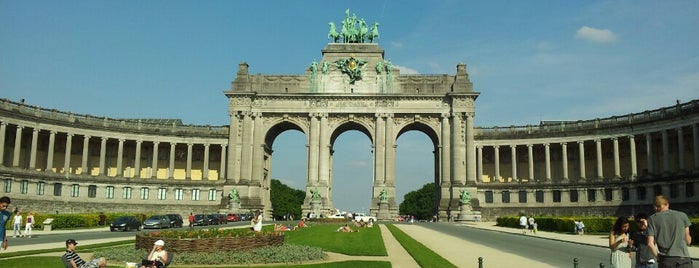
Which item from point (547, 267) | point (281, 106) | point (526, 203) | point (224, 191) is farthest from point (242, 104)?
point (547, 267)

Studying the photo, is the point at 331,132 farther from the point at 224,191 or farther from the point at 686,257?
the point at 686,257

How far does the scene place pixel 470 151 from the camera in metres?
95.4

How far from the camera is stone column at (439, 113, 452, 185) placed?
3787 inches

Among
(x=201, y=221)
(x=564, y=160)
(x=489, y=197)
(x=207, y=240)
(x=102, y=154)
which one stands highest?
(x=564, y=160)

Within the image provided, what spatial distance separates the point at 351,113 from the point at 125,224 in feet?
161

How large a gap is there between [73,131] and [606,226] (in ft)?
242

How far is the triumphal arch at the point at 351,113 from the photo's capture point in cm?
9575

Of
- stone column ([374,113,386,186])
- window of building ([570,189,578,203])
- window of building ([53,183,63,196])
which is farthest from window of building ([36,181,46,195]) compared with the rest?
window of building ([570,189,578,203])

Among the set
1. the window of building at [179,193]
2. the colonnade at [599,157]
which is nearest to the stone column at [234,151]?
the window of building at [179,193]

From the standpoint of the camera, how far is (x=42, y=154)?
91375 millimetres

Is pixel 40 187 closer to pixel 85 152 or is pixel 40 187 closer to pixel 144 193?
pixel 85 152

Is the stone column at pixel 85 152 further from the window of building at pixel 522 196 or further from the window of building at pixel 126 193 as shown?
the window of building at pixel 522 196

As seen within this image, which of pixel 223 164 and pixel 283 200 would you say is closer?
pixel 223 164

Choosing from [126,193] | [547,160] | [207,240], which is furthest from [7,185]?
[547,160]
